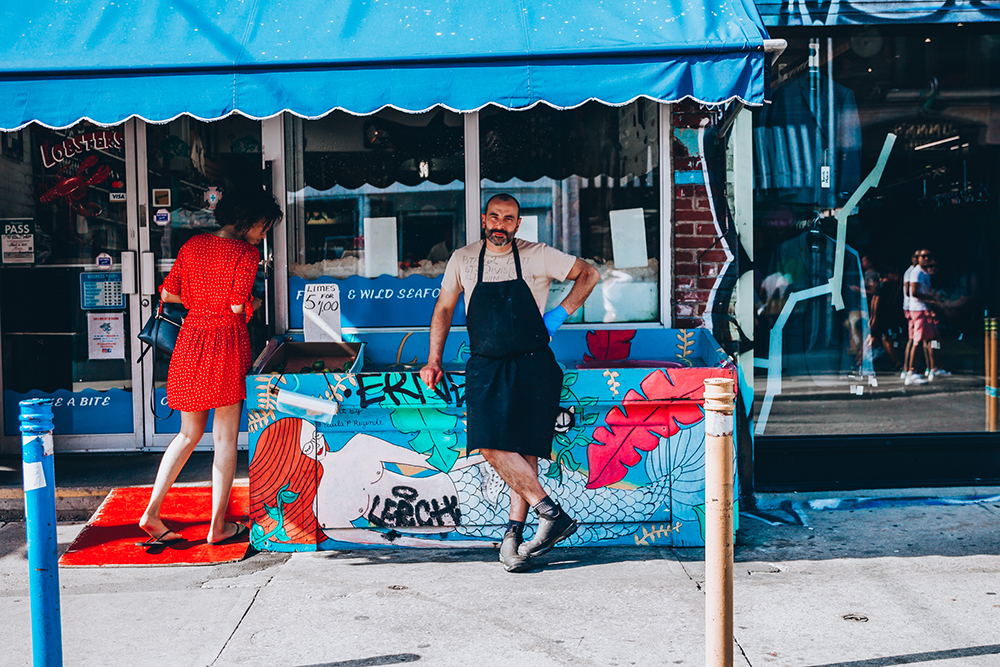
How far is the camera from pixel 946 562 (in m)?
4.54

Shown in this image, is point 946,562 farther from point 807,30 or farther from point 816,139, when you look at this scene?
point 807,30

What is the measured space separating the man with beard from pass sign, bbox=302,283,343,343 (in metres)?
1.33

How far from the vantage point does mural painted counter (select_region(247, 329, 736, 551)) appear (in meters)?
4.57

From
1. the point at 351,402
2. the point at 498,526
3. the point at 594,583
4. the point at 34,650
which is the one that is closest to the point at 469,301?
the point at 351,402

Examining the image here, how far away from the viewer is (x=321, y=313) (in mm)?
5695

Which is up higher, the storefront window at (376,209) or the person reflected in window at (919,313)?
the storefront window at (376,209)

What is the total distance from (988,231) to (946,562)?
2.62 meters

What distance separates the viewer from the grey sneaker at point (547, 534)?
4.43 m

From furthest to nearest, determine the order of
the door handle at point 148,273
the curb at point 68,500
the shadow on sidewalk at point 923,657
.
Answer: the door handle at point 148,273
the curb at point 68,500
the shadow on sidewalk at point 923,657

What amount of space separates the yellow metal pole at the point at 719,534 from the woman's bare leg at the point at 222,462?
111 inches

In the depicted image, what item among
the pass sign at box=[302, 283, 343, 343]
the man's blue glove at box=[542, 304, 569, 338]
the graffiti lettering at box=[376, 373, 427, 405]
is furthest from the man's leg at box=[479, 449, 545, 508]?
the pass sign at box=[302, 283, 343, 343]

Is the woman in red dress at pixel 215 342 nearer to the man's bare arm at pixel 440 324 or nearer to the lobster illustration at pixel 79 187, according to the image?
the man's bare arm at pixel 440 324

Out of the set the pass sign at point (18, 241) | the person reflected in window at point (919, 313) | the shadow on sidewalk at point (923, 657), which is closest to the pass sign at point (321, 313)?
the pass sign at point (18, 241)

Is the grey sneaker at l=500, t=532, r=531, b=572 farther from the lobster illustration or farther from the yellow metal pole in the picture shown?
the lobster illustration
